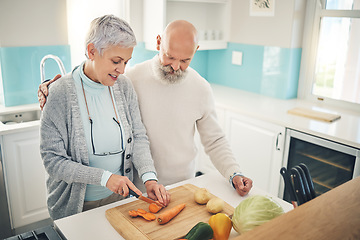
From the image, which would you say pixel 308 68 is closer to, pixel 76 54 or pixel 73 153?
pixel 76 54

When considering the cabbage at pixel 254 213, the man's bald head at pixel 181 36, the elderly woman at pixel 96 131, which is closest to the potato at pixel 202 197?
the elderly woman at pixel 96 131

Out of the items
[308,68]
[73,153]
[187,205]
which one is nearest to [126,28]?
[73,153]

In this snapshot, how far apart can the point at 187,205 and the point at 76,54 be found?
7.01 ft

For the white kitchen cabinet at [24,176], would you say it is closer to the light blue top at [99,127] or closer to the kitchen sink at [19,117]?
the kitchen sink at [19,117]

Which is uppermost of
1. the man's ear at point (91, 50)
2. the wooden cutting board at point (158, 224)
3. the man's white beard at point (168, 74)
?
the man's ear at point (91, 50)

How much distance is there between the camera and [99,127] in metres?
1.43

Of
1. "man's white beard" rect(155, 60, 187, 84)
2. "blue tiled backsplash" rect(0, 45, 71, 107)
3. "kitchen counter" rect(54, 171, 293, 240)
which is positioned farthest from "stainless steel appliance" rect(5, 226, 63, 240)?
"blue tiled backsplash" rect(0, 45, 71, 107)

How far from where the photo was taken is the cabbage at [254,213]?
41.6 inches

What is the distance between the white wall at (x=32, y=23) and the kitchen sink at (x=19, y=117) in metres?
0.52

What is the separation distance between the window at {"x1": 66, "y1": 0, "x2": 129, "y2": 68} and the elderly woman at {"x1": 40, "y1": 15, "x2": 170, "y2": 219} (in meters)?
1.58

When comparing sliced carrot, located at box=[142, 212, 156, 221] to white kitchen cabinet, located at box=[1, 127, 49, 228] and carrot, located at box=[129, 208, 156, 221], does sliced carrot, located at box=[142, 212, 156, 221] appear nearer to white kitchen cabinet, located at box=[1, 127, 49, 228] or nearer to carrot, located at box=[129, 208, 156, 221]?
carrot, located at box=[129, 208, 156, 221]

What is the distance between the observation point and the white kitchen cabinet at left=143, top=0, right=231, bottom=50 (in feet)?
9.98

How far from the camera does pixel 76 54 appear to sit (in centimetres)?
303

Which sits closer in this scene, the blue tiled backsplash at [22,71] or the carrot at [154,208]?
the carrot at [154,208]
